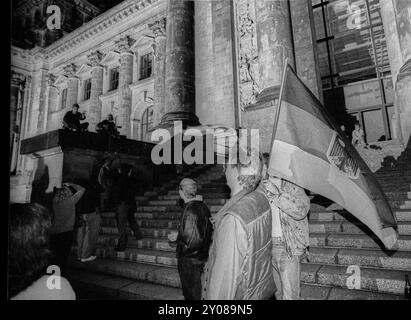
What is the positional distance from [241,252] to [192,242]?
124 centimetres

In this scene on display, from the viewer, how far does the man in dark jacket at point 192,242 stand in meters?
2.57

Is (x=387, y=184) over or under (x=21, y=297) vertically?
over

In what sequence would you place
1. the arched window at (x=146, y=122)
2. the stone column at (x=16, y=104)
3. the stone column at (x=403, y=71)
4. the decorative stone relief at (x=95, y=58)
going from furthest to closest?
the stone column at (x=16, y=104), the decorative stone relief at (x=95, y=58), the arched window at (x=146, y=122), the stone column at (x=403, y=71)

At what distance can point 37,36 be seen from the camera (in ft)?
83.8

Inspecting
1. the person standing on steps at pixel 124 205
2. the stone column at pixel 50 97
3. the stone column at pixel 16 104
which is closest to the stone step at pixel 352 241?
the person standing on steps at pixel 124 205

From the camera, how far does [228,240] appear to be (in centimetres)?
141

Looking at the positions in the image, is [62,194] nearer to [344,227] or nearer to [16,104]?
[344,227]

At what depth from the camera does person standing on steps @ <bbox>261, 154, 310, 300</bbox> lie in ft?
7.34

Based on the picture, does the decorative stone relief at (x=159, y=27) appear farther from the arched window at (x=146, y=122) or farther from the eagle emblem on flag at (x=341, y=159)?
the eagle emblem on flag at (x=341, y=159)

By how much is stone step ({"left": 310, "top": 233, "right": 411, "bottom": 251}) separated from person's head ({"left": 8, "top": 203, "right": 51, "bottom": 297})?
11.7 feet

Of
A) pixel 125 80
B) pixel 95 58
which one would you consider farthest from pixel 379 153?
pixel 95 58

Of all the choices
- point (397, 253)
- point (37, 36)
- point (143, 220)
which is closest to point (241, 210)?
point (397, 253)
